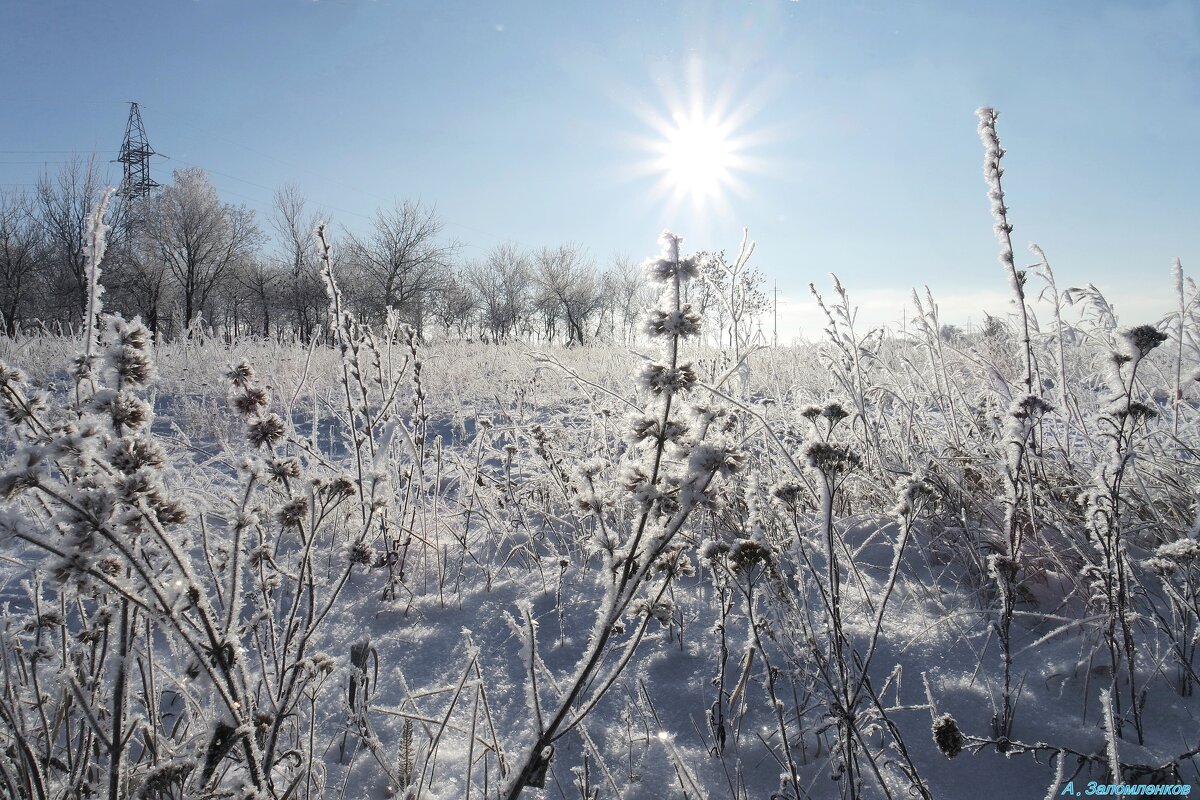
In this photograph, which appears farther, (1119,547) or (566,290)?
(566,290)

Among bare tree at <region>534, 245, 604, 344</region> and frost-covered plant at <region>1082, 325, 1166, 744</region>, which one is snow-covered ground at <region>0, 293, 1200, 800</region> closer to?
frost-covered plant at <region>1082, 325, 1166, 744</region>

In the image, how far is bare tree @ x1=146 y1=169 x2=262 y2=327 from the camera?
105ft

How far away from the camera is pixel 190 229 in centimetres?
3241

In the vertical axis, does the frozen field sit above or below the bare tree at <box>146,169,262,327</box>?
below

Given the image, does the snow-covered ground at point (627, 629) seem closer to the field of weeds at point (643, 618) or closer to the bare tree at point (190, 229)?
the field of weeds at point (643, 618)

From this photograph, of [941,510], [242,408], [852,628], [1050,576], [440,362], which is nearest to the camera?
[242,408]

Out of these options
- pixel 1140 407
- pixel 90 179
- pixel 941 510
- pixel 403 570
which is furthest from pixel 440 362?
pixel 90 179

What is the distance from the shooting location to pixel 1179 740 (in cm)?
133

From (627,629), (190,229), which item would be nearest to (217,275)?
(190,229)

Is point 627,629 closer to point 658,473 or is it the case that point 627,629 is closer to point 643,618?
point 643,618

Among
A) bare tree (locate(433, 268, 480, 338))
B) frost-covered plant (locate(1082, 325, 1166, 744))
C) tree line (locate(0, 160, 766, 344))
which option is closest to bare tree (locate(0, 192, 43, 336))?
tree line (locate(0, 160, 766, 344))

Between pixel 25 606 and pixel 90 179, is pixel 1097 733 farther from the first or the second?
pixel 90 179

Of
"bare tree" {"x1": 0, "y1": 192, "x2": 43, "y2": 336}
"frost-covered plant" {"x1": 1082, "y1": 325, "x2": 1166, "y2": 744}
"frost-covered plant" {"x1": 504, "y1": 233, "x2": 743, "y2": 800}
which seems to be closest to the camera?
"frost-covered plant" {"x1": 504, "y1": 233, "x2": 743, "y2": 800}

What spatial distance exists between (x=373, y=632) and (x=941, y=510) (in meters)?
2.23
